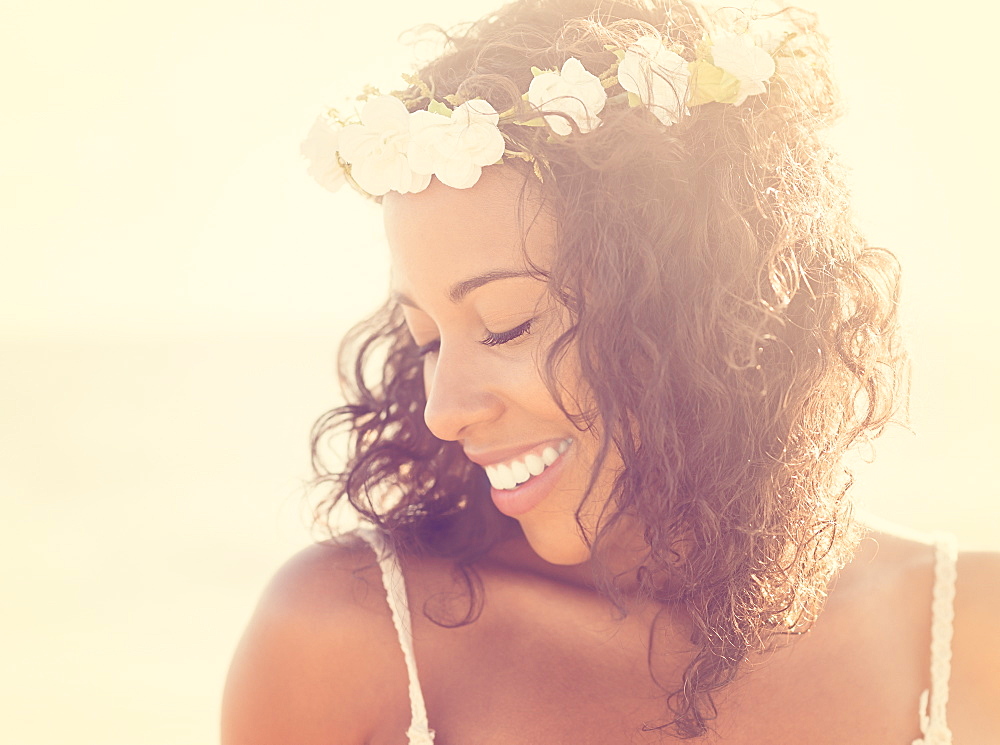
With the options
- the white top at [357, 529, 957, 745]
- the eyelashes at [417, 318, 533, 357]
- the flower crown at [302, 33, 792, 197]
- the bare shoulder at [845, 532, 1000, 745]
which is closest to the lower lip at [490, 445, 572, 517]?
the eyelashes at [417, 318, 533, 357]

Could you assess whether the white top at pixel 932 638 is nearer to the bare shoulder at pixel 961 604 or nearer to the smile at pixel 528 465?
the bare shoulder at pixel 961 604

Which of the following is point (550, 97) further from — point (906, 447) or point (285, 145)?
point (906, 447)

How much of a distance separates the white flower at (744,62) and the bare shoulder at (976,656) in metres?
1.07

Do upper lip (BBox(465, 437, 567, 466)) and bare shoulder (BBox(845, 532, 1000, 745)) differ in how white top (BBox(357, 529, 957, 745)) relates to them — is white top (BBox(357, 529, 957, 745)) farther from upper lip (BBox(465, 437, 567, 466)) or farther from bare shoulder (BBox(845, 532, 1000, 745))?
upper lip (BBox(465, 437, 567, 466))

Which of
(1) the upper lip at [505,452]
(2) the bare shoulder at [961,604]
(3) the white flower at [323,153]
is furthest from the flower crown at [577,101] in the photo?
(2) the bare shoulder at [961,604]

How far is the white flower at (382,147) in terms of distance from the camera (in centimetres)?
166

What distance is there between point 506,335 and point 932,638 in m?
1.06

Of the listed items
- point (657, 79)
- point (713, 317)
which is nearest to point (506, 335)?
point (713, 317)

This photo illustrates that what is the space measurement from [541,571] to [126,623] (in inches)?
136

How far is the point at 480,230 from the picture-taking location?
5.12 ft

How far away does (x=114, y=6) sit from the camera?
8.02 metres

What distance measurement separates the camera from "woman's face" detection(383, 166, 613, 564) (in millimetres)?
1564

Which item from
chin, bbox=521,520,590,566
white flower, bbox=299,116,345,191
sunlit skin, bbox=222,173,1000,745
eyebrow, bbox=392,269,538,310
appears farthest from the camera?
white flower, bbox=299,116,345,191

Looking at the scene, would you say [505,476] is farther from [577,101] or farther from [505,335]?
[577,101]
